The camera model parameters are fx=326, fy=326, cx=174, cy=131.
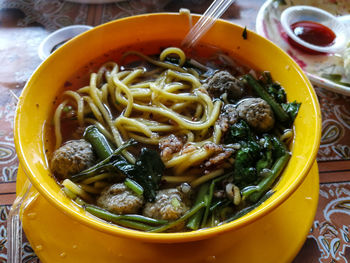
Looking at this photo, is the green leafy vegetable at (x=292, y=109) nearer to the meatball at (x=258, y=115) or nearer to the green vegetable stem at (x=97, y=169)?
the meatball at (x=258, y=115)

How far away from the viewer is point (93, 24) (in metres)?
3.17

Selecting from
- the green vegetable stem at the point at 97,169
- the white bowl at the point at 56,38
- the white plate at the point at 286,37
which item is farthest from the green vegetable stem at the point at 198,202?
the white bowl at the point at 56,38

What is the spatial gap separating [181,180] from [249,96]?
0.78 metres

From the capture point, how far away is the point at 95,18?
324 cm

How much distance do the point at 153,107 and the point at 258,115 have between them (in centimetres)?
67

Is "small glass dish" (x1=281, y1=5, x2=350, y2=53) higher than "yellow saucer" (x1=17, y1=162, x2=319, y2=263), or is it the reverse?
"small glass dish" (x1=281, y1=5, x2=350, y2=53)

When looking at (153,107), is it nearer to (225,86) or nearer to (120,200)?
(225,86)

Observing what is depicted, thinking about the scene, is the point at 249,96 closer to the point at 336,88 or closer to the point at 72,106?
the point at 336,88

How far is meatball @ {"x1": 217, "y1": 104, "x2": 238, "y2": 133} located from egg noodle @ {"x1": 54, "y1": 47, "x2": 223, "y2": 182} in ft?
0.10

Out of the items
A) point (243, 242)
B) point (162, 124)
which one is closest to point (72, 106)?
point (162, 124)

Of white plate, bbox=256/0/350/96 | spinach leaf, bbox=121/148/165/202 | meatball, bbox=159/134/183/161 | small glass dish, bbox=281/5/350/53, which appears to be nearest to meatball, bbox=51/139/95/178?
spinach leaf, bbox=121/148/165/202

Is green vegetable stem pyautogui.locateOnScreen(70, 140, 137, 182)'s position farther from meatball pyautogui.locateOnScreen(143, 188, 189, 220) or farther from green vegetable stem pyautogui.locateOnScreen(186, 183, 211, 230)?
green vegetable stem pyautogui.locateOnScreen(186, 183, 211, 230)

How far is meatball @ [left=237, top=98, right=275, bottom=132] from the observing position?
1.91 m

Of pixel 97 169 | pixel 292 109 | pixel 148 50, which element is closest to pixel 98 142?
pixel 97 169
